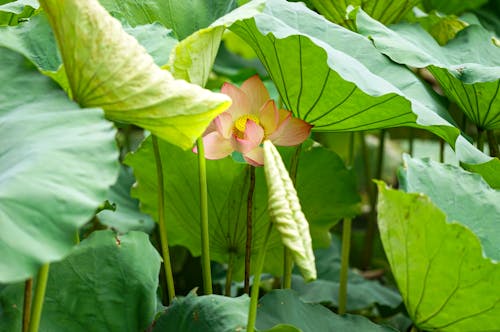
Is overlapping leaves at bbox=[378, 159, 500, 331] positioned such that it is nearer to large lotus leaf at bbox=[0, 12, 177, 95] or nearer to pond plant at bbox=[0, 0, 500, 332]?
pond plant at bbox=[0, 0, 500, 332]

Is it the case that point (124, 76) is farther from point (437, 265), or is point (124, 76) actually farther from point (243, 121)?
point (437, 265)

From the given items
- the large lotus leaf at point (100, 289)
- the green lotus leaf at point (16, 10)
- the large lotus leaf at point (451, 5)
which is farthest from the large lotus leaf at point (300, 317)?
the large lotus leaf at point (451, 5)

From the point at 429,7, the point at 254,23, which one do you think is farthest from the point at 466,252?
the point at 429,7

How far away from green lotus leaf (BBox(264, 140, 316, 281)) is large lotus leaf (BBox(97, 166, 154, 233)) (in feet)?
2.16

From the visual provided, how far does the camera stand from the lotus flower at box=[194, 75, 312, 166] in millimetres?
838

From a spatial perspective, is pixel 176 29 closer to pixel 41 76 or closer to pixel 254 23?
pixel 254 23

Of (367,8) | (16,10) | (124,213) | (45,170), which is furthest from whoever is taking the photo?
(124,213)

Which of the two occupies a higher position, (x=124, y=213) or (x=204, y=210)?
(x=204, y=210)

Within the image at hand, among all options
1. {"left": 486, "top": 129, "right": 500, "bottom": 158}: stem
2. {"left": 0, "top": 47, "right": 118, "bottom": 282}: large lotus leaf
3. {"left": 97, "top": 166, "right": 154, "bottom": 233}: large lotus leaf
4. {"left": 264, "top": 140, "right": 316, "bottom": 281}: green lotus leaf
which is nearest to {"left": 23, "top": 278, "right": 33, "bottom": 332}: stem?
{"left": 0, "top": 47, "right": 118, "bottom": 282}: large lotus leaf

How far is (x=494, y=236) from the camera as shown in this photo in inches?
32.6

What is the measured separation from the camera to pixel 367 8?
3.92 feet

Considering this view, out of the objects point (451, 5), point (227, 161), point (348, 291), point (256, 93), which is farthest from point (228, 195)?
point (451, 5)

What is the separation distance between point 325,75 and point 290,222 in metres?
0.29

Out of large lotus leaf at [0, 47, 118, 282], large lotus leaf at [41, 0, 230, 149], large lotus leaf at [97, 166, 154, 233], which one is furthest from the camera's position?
large lotus leaf at [97, 166, 154, 233]
